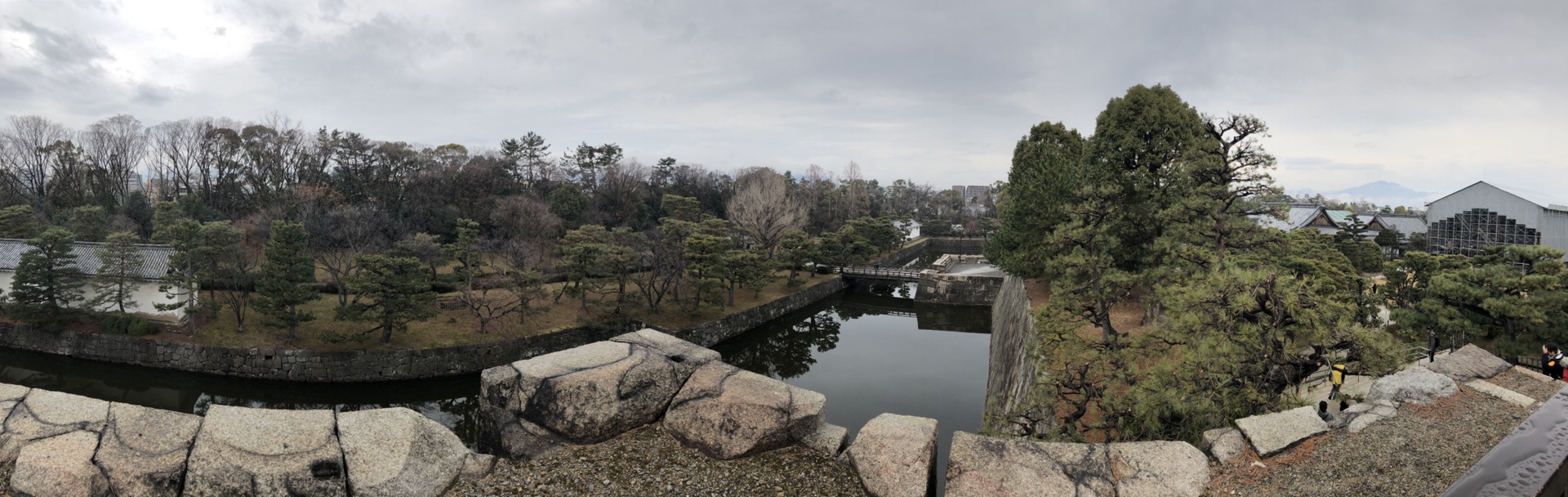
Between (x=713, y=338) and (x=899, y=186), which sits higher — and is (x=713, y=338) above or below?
below

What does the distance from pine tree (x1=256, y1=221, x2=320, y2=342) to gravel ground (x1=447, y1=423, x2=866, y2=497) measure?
586 inches

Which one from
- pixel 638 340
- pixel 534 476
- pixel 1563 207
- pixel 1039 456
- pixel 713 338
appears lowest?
pixel 713 338

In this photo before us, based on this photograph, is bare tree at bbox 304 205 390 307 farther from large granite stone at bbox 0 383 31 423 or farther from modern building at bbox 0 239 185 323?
large granite stone at bbox 0 383 31 423

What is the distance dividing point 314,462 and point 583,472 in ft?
7.42

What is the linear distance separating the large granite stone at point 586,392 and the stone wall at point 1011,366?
400 centimetres

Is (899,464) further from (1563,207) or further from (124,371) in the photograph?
(1563,207)

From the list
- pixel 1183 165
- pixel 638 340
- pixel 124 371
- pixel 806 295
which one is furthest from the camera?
pixel 806 295

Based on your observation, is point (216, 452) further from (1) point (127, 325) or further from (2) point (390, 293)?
(1) point (127, 325)

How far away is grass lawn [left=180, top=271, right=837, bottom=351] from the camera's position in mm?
17328

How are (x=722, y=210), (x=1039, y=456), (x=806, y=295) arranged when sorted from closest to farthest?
(x=1039, y=456), (x=806, y=295), (x=722, y=210)

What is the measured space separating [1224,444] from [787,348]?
17.8 m

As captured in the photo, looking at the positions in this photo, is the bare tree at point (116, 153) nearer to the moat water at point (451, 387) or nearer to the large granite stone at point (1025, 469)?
the moat water at point (451, 387)

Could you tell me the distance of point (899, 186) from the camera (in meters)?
84.4

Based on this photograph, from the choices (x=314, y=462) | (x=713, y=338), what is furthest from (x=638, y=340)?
(x=713, y=338)
